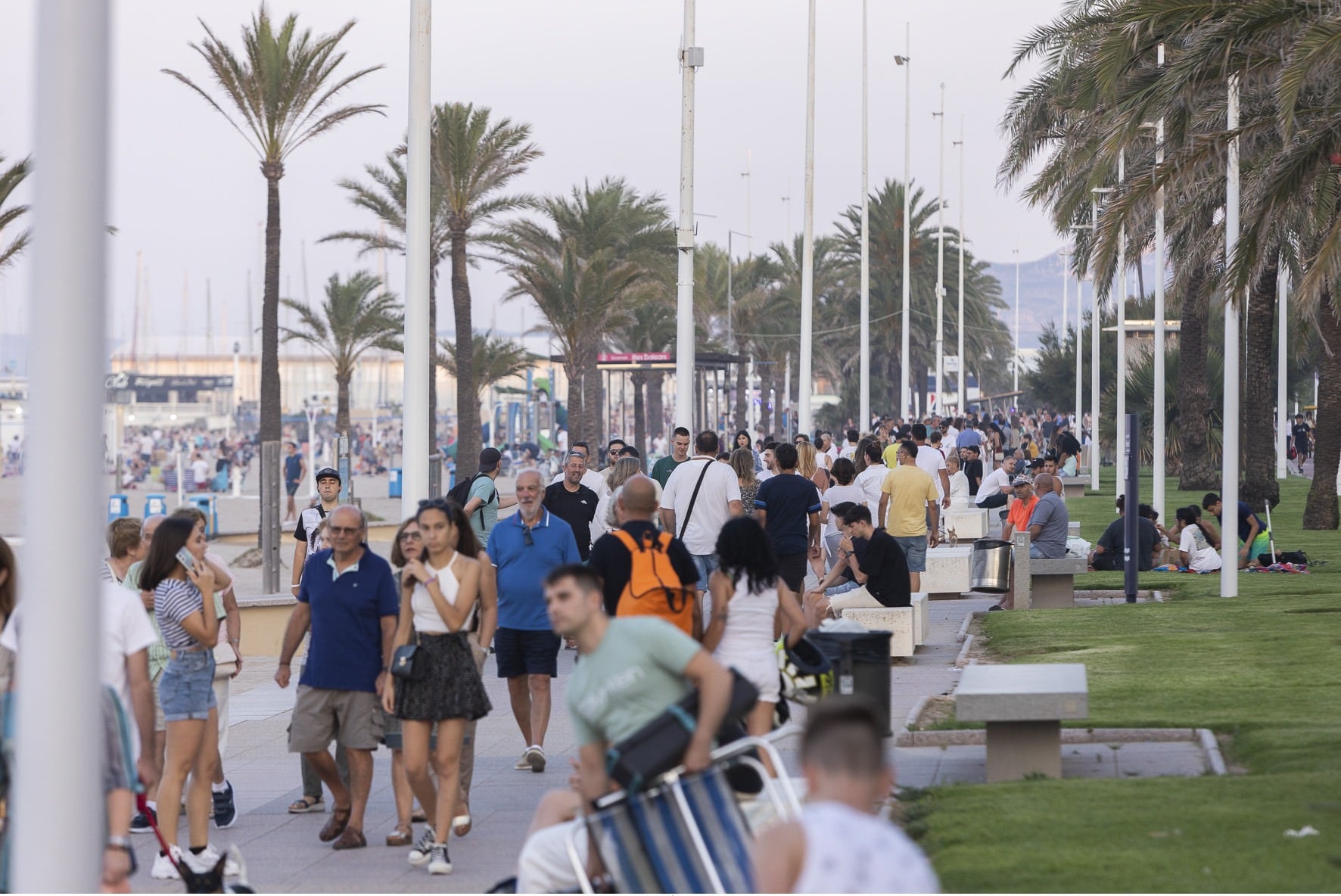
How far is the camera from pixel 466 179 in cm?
3916

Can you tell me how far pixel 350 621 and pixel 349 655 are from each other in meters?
0.16

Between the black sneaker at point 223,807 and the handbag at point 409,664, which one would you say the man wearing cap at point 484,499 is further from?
the handbag at point 409,664

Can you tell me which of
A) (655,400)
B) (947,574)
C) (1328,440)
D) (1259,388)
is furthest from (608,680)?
(655,400)

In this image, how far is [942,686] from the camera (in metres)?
12.8

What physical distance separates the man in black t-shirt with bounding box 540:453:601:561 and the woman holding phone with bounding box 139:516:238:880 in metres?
6.45

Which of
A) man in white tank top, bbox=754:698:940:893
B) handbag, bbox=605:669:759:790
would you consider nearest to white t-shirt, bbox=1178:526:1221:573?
handbag, bbox=605:669:759:790

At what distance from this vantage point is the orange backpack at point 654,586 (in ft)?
26.5

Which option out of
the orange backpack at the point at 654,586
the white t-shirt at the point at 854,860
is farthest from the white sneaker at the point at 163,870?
the white t-shirt at the point at 854,860

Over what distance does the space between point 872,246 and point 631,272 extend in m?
23.5

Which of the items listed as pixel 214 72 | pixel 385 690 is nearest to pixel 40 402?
pixel 385 690

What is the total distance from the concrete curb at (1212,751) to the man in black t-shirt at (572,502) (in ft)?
19.5

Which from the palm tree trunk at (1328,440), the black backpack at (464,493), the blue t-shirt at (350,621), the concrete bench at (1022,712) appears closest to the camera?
the blue t-shirt at (350,621)

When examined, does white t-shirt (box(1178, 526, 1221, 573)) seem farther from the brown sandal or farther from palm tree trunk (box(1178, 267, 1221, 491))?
palm tree trunk (box(1178, 267, 1221, 491))

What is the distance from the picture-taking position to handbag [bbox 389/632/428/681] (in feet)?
24.7
